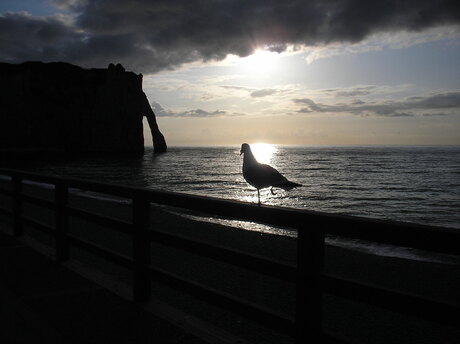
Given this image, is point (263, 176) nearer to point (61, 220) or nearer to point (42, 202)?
point (61, 220)

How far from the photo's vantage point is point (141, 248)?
3934mm

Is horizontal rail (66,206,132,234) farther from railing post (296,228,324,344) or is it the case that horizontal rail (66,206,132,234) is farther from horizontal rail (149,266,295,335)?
railing post (296,228,324,344)

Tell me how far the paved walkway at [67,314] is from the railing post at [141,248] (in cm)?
15

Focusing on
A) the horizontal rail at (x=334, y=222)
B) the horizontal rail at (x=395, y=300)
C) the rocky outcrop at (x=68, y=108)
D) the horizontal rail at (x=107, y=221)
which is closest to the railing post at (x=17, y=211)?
the horizontal rail at (x=107, y=221)

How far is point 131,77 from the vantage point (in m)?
102

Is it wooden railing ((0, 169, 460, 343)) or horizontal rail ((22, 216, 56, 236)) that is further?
horizontal rail ((22, 216, 56, 236))

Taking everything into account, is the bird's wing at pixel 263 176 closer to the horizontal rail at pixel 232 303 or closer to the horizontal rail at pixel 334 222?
the horizontal rail at pixel 334 222

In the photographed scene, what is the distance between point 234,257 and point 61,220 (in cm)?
329

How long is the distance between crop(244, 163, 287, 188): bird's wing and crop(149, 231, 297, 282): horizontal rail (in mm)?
1739

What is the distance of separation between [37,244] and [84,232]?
320 centimetres

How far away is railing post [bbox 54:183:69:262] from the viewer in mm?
5394

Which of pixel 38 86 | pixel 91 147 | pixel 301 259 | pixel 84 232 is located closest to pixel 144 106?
pixel 91 147

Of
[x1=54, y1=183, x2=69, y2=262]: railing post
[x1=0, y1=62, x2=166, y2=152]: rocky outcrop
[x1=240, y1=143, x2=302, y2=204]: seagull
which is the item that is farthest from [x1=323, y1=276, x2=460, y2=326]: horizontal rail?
[x1=0, y1=62, x2=166, y2=152]: rocky outcrop

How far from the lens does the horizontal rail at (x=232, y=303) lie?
2793mm
